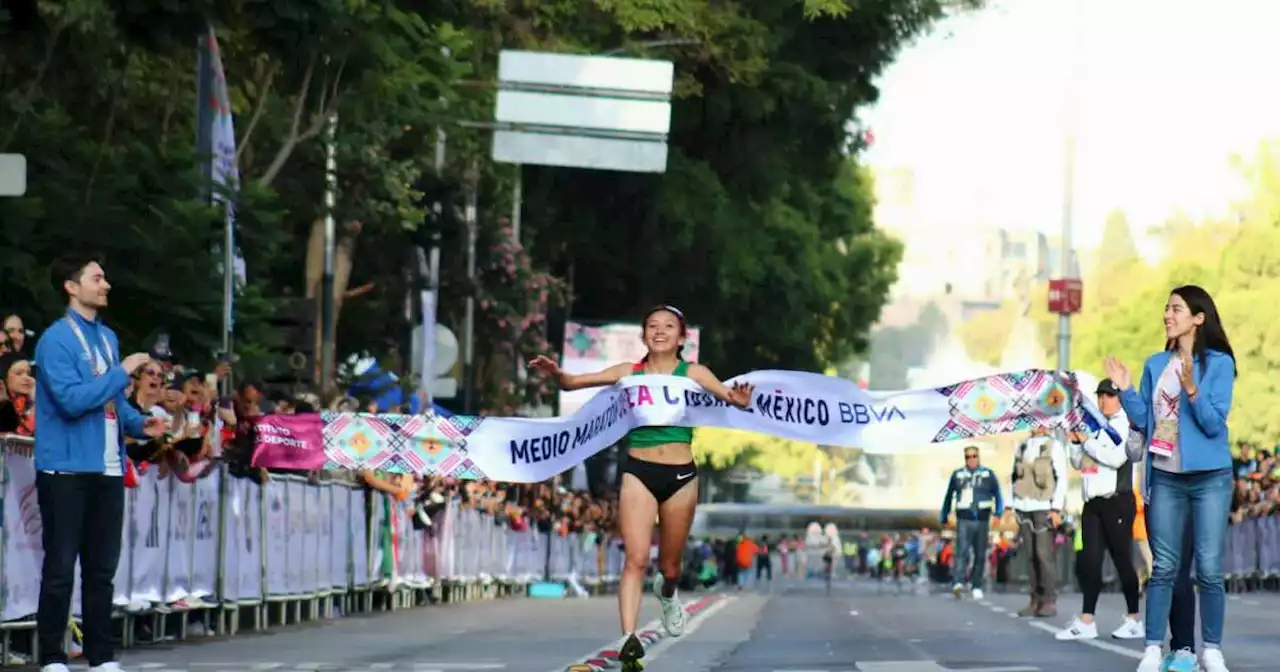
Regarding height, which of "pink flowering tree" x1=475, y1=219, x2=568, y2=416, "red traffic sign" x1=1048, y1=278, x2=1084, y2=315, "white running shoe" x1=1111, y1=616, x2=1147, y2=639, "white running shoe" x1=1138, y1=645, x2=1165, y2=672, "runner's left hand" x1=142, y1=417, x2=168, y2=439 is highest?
"red traffic sign" x1=1048, y1=278, x2=1084, y2=315

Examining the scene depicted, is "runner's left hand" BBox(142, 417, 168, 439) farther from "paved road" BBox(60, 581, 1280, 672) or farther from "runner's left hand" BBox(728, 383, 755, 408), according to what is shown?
"runner's left hand" BBox(728, 383, 755, 408)

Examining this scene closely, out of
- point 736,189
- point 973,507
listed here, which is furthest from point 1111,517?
point 736,189

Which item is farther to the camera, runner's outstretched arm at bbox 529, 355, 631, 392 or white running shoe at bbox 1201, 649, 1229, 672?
runner's outstretched arm at bbox 529, 355, 631, 392

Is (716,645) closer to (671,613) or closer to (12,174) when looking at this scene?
(671,613)

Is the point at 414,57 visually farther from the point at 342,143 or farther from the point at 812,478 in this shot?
the point at 812,478

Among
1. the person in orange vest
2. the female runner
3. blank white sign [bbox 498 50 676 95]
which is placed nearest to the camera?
the female runner

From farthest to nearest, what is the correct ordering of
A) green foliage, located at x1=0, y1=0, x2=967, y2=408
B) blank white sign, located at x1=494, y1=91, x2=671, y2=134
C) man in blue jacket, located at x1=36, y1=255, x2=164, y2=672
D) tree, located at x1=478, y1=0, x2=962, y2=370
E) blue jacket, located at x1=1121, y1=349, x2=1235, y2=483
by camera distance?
tree, located at x1=478, y1=0, x2=962, y2=370
blank white sign, located at x1=494, y1=91, x2=671, y2=134
green foliage, located at x1=0, y1=0, x2=967, y2=408
blue jacket, located at x1=1121, y1=349, x2=1235, y2=483
man in blue jacket, located at x1=36, y1=255, x2=164, y2=672

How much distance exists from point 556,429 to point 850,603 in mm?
18116

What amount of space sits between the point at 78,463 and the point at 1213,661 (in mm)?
5429

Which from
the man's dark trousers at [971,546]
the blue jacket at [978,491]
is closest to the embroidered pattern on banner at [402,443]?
the blue jacket at [978,491]

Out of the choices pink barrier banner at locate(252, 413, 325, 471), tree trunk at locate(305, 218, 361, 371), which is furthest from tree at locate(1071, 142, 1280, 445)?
pink barrier banner at locate(252, 413, 325, 471)

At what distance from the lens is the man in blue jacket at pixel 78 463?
543 inches

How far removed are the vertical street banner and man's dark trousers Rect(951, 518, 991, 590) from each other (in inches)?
469

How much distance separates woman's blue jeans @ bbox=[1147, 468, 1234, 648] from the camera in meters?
14.3
